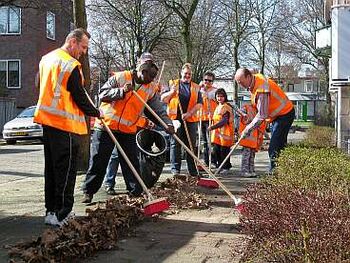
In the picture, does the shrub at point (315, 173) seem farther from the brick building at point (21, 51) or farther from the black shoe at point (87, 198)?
the brick building at point (21, 51)

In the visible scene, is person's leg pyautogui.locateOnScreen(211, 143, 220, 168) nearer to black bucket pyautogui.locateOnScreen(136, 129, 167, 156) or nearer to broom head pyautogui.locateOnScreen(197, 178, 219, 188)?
broom head pyautogui.locateOnScreen(197, 178, 219, 188)

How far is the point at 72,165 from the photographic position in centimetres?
614

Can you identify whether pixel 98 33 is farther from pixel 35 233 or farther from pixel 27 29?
pixel 35 233

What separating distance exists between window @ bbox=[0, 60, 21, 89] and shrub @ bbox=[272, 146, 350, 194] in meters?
33.7

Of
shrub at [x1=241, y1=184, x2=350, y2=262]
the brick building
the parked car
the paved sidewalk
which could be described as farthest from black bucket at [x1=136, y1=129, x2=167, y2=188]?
the brick building

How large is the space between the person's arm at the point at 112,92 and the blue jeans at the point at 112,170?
951 millimetres

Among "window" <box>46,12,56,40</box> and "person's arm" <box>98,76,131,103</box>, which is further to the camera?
"window" <box>46,12,56,40</box>

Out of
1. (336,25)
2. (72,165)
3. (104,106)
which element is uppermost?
(336,25)

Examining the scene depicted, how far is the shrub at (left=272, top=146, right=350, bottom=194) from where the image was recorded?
5.14 meters

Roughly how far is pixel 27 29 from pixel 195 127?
2912 centimetres

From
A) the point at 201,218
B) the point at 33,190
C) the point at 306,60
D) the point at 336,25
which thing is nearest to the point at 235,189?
the point at 201,218

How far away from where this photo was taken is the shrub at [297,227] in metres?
3.54

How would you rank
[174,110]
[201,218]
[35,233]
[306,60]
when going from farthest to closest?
1. [306,60]
2. [174,110]
3. [201,218]
4. [35,233]

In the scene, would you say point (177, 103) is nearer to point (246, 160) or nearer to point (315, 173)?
point (246, 160)
